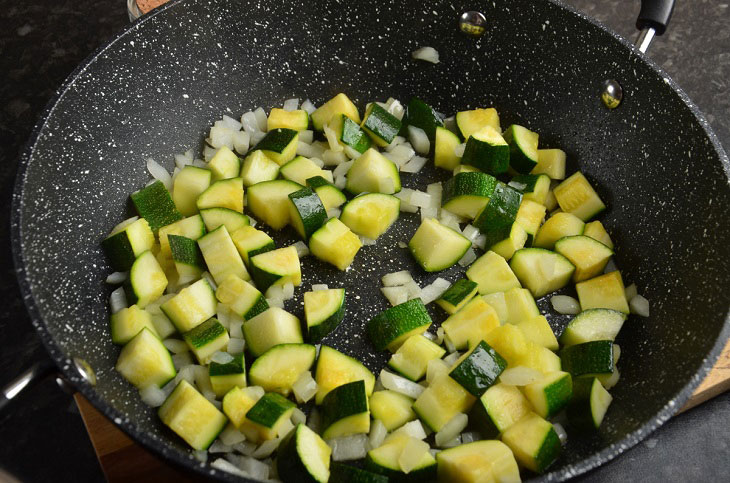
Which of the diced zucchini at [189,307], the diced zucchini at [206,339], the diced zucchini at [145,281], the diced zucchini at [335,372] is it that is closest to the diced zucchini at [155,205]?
the diced zucchini at [145,281]

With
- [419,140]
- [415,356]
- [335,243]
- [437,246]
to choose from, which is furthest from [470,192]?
[415,356]

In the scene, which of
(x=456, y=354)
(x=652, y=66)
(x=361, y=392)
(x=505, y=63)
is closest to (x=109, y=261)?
(x=361, y=392)

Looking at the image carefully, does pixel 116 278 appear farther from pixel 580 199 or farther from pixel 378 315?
pixel 580 199

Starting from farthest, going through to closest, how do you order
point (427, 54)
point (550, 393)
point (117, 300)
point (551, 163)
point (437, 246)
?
point (427, 54)
point (551, 163)
point (437, 246)
point (117, 300)
point (550, 393)

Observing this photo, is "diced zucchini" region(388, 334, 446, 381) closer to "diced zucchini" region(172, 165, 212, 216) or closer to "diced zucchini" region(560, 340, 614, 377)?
"diced zucchini" region(560, 340, 614, 377)

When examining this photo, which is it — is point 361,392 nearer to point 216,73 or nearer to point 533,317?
point 533,317

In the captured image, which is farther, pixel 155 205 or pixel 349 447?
pixel 155 205

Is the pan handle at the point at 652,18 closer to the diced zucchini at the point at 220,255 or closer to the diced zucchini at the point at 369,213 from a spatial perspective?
the diced zucchini at the point at 369,213
